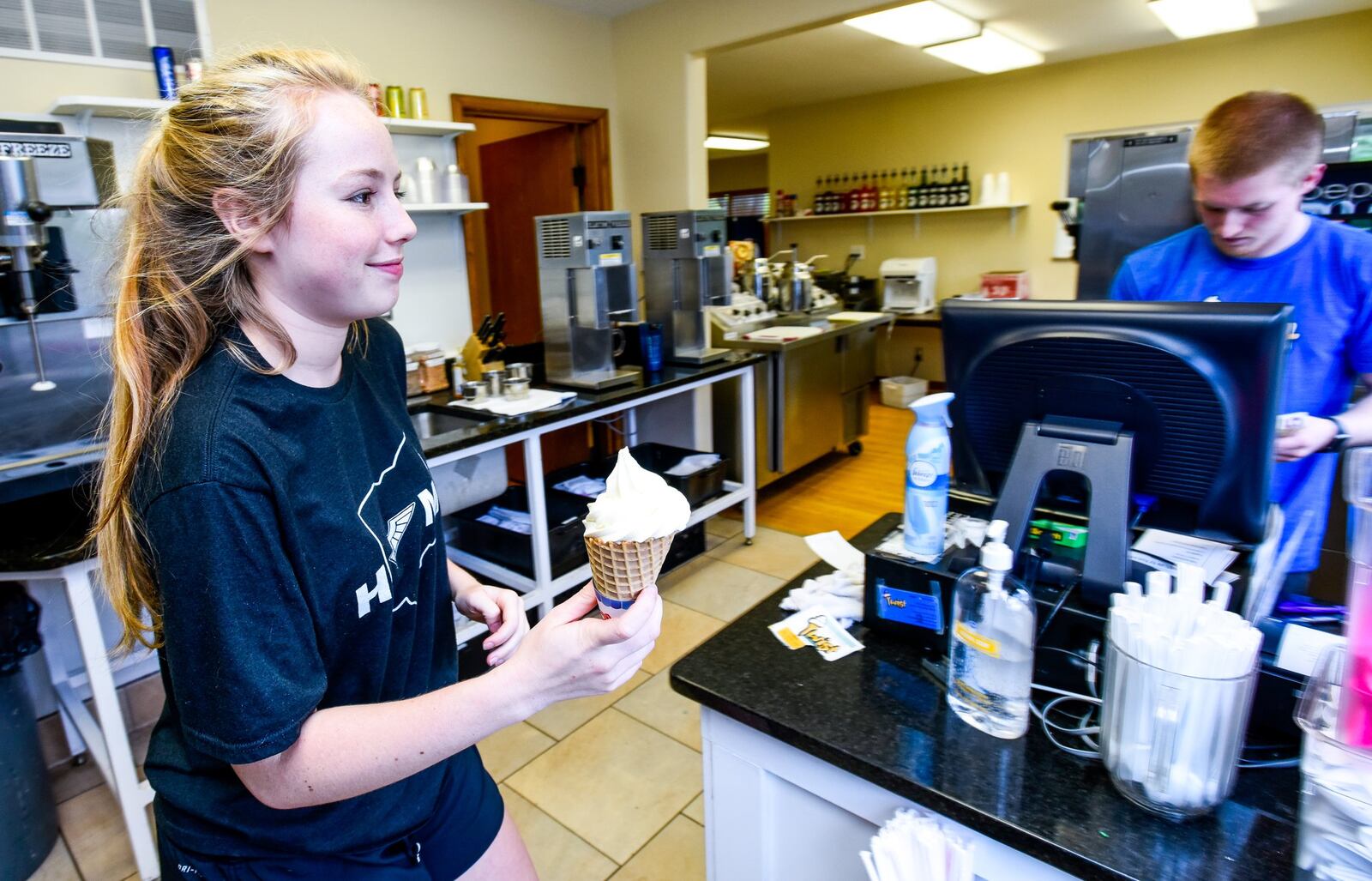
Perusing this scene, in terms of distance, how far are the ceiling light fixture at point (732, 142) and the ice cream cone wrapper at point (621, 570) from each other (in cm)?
914

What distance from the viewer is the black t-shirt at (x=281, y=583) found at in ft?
2.35

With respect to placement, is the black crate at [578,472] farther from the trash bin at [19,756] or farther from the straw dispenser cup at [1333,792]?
the straw dispenser cup at [1333,792]

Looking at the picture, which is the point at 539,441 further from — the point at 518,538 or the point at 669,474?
the point at 669,474

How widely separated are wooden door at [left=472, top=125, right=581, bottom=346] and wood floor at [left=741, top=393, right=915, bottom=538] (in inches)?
72.9

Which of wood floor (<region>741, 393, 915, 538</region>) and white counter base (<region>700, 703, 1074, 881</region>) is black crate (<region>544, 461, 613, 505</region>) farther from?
white counter base (<region>700, 703, 1074, 881</region>)

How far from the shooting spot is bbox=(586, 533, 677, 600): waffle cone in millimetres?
819

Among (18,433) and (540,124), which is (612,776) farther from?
(540,124)

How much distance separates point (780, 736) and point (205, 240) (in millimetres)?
922

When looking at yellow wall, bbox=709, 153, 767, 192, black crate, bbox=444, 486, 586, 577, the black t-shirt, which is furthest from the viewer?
yellow wall, bbox=709, 153, 767, 192

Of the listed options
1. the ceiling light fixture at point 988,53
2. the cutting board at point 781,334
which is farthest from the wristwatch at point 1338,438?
the ceiling light fixture at point 988,53

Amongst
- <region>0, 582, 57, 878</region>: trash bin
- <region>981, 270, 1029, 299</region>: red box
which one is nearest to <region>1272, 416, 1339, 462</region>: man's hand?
<region>0, 582, 57, 878</region>: trash bin

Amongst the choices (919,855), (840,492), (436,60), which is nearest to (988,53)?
(840,492)

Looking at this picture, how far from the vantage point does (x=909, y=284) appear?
6.67 m

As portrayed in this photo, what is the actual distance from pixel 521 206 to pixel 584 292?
1.95 meters
